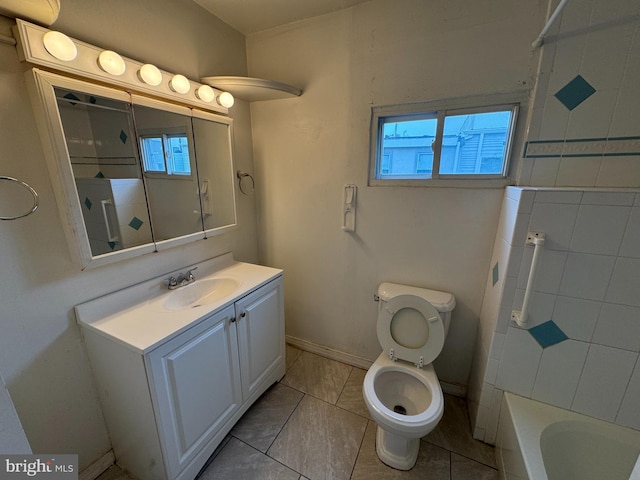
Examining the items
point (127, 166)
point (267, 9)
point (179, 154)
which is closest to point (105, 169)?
point (127, 166)

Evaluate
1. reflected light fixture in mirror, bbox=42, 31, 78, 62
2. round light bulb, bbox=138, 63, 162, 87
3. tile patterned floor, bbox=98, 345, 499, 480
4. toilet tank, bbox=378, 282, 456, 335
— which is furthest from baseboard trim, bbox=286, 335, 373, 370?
reflected light fixture in mirror, bbox=42, 31, 78, 62

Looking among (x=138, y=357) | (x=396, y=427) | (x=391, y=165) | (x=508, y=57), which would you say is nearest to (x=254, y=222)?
(x=391, y=165)

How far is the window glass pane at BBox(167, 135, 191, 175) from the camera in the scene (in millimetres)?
1479

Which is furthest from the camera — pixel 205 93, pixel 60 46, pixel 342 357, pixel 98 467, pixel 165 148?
pixel 342 357

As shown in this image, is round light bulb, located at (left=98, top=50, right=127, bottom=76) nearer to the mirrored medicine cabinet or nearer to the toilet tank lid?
the mirrored medicine cabinet

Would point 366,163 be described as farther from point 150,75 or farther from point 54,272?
point 54,272

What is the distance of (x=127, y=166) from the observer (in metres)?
1.28

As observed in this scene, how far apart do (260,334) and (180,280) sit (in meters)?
0.59

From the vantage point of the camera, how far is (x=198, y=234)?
5.39 feet

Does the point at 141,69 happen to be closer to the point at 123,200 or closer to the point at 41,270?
the point at 123,200

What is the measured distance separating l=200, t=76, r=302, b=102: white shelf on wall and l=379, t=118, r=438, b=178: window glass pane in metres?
0.68

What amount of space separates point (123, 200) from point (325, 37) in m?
1.52

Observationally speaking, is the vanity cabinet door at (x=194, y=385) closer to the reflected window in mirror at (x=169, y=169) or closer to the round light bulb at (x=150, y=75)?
the reflected window in mirror at (x=169, y=169)

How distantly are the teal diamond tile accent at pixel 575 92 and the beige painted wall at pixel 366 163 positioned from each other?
0.16m
